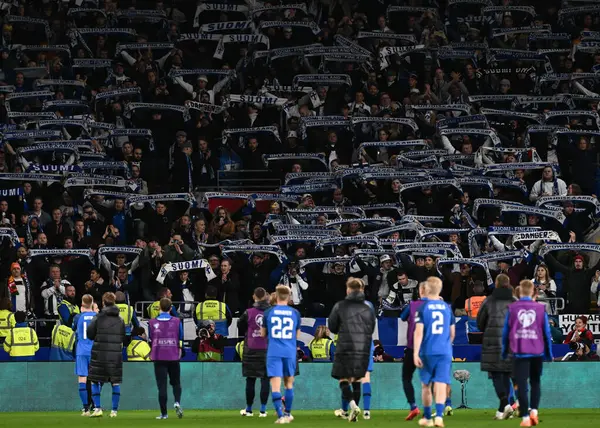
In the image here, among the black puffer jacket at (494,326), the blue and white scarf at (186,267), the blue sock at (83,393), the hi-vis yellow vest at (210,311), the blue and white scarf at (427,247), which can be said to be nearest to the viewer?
the black puffer jacket at (494,326)

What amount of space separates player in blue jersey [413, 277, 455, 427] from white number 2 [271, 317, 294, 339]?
250 cm

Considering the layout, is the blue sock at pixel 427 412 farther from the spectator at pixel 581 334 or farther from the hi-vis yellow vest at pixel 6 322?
the hi-vis yellow vest at pixel 6 322

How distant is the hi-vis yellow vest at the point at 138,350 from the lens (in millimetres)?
28031

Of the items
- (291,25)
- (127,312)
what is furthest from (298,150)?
(127,312)

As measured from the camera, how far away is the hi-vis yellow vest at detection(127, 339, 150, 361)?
1104 inches

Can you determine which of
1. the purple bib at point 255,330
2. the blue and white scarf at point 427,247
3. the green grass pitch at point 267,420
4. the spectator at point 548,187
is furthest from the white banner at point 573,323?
the purple bib at point 255,330

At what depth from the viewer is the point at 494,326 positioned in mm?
21406

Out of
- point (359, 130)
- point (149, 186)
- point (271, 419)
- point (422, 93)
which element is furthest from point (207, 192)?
point (271, 419)

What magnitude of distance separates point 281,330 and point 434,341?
9.07ft

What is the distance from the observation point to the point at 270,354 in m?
20.9

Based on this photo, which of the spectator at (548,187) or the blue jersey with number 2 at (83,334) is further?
the spectator at (548,187)

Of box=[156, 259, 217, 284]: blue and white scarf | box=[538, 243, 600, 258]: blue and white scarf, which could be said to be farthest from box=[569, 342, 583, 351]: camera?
box=[156, 259, 217, 284]: blue and white scarf

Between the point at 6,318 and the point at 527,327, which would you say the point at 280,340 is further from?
the point at 6,318

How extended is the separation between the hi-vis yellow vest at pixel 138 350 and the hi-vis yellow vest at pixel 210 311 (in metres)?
1.21
